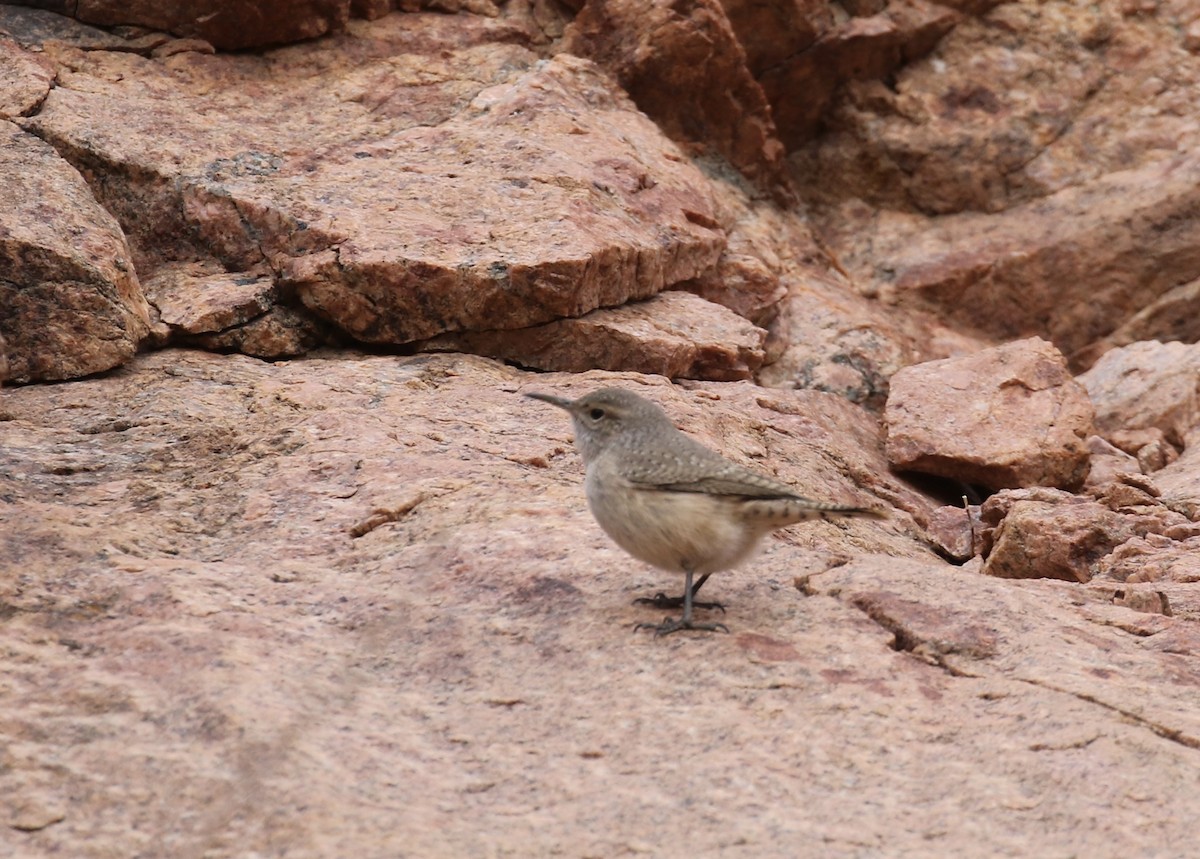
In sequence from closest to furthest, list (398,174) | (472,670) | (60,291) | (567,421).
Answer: (472,670), (60,291), (567,421), (398,174)

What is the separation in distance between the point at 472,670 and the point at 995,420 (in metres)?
4.51

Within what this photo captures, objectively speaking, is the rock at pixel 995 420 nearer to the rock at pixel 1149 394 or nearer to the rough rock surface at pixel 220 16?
the rock at pixel 1149 394

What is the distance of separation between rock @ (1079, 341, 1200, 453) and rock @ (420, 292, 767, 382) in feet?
8.84

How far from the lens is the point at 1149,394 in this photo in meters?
9.56

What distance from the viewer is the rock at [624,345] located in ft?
27.1

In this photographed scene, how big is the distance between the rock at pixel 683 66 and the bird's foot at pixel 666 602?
5575mm

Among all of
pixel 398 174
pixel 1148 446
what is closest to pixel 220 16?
pixel 398 174

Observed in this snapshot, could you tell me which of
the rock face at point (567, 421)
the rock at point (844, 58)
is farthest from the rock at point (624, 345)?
the rock at point (844, 58)

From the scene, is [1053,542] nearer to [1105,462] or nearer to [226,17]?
[1105,462]

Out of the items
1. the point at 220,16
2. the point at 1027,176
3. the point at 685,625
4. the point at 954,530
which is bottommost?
the point at 954,530

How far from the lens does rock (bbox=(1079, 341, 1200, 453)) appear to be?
9312mm

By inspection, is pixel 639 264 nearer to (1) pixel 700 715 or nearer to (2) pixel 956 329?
(2) pixel 956 329

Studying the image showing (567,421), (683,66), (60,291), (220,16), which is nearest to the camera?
(60,291)

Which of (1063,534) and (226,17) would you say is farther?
(226,17)
